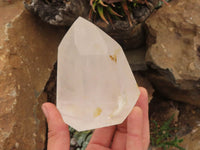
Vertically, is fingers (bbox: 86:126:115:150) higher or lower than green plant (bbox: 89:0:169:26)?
lower

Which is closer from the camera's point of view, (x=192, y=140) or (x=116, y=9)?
(x=116, y=9)

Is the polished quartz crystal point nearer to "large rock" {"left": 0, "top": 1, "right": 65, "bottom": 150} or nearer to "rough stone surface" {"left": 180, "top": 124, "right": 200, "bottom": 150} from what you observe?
"large rock" {"left": 0, "top": 1, "right": 65, "bottom": 150}

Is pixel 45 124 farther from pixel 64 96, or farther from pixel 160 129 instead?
pixel 160 129

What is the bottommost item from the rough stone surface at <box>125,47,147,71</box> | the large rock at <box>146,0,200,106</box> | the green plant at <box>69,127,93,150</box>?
the green plant at <box>69,127,93,150</box>

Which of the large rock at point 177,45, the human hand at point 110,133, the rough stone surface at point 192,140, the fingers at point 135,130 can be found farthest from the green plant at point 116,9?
the rough stone surface at point 192,140

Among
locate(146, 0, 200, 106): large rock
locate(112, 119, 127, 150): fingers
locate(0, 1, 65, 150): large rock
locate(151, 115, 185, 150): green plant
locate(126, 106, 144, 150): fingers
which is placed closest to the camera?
locate(126, 106, 144, 150): fingers

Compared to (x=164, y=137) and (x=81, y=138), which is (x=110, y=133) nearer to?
(x=81, y=138)

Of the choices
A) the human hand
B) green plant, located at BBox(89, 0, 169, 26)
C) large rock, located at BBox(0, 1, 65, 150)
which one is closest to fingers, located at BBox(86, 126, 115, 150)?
the human hand

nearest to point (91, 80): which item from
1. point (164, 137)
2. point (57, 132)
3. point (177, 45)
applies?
point (57, 132)
